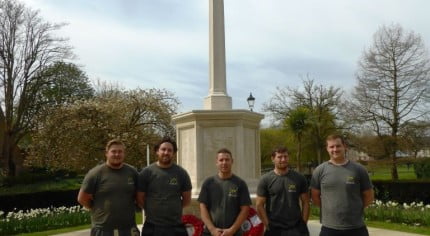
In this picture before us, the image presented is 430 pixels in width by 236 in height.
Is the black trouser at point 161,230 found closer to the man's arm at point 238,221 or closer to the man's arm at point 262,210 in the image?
the man's arm at point 238,221

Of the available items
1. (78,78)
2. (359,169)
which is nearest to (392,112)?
(359,169)

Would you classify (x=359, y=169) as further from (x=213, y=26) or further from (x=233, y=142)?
(x=213, y=26)

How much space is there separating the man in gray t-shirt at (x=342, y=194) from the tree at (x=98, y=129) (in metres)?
20.6

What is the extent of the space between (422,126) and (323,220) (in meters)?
23.8

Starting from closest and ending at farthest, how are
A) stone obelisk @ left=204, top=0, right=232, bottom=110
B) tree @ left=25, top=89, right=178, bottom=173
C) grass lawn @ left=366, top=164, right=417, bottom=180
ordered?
stone obelisk @ left=204, top=0, right=232, bottom=110, tree @ left=25, top=89, right=178, bottom=173, grass lawn @ left=366, top=164, right=417, bottom=180

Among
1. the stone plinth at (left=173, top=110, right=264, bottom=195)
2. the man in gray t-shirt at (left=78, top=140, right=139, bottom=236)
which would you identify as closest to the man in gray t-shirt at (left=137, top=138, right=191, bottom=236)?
the man in gray t-shirt at (left=78, top=140, right=139, bottom=236)

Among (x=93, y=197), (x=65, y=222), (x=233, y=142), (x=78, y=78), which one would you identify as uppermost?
(x=78, y=78)

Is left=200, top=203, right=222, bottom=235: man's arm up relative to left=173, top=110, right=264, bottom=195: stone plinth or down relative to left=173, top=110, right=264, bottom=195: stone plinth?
down

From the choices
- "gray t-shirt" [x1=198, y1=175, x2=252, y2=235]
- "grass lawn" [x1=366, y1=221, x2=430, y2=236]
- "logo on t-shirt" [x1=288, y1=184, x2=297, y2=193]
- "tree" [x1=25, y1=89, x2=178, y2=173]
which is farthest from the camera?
"tree" [x1=25, y1=89, x2=178, y2=173]

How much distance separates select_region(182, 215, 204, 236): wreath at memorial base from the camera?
5036 mm

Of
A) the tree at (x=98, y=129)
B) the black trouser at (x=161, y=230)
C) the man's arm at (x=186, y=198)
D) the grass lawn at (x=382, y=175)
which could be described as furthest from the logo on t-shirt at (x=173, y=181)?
the grass lawn at (x=382, y=175)

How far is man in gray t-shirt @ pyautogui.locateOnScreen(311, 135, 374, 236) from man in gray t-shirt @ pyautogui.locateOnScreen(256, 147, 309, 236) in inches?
9.8

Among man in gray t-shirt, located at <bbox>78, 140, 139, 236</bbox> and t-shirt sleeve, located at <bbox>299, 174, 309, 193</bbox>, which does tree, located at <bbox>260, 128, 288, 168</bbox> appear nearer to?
t-shirt sleeve, located at <bbox>299, 174, 309, 193</bbox>

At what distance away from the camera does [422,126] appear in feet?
85.0
